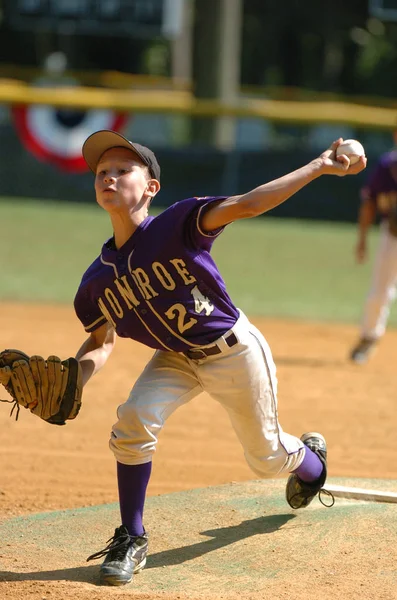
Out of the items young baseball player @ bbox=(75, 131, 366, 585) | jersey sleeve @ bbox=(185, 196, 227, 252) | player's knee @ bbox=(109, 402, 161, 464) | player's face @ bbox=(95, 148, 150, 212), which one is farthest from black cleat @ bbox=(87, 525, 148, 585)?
player's face @ bbox=(95, 148, 150, 212)

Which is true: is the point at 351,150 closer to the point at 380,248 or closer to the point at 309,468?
the point at 309,468

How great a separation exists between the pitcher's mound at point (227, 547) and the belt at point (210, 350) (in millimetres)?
739

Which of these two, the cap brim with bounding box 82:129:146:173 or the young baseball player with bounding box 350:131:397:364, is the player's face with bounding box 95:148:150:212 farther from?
the young baseball player with bounding box 350:131:397:364

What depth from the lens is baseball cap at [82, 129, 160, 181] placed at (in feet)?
12.1

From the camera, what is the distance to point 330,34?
27.4 meters

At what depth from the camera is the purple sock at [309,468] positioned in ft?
13.5

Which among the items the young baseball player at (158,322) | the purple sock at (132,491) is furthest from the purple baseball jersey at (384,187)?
the purple sock at (132,491)

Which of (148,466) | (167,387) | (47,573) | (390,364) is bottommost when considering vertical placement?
(390,364)

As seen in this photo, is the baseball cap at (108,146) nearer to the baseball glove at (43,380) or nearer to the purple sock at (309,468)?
the baseball glove at (43,380)

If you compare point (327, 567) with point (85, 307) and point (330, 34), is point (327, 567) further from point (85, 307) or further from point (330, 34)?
point (330, 34)

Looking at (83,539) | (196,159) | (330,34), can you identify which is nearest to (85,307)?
(83,539)

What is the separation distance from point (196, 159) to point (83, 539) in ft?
35.8

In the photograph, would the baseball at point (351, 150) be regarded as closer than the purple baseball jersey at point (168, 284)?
Yes

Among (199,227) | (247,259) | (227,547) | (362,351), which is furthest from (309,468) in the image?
(247,259)
